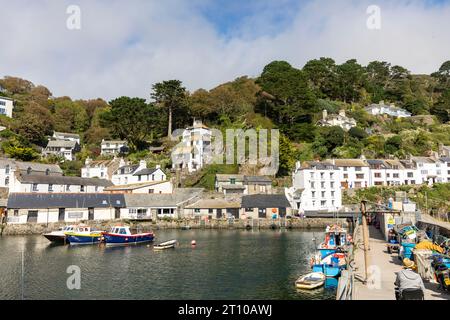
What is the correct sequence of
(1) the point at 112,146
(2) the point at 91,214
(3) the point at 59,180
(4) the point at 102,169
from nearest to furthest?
(2) the point at 91,214, (3) the point at 59,180, (4) the point at 102,169, (1) the point at 112,146

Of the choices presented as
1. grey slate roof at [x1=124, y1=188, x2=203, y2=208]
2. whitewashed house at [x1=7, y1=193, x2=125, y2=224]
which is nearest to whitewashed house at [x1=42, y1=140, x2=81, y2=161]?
whitewashed house at [x1=7, y1=193, x2=125, y2=224]

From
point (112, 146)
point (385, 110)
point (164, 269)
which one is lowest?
point (164, 269)

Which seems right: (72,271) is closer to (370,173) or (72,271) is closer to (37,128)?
(370,173)

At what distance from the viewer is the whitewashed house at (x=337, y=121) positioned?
3497 inches

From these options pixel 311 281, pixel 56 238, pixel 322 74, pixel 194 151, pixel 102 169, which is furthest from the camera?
pixel 322 74

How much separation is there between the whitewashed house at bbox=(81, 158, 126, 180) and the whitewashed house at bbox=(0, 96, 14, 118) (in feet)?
118

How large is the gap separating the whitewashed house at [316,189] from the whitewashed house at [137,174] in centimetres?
2575

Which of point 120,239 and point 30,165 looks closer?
point 120,239

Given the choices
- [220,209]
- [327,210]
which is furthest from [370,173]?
[220,209]

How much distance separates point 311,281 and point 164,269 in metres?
11.6

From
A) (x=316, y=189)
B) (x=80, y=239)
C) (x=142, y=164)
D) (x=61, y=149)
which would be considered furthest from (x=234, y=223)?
(x=61, y=149)

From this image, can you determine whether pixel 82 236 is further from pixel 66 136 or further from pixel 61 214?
pixel 66 136

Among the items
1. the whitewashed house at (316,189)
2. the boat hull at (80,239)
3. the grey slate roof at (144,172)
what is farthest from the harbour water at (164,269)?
the grey slate roof at (144,172)

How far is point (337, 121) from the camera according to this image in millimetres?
89562
